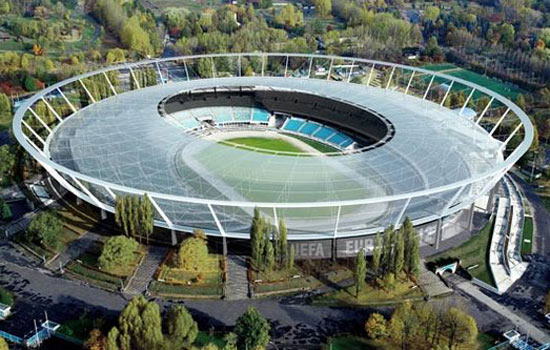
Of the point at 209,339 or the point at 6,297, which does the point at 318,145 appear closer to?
the point at 209,339

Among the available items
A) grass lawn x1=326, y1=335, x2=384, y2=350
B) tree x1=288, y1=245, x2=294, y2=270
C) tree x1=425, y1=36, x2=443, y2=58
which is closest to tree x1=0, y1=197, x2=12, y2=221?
tree x1=288, y1=245, x2=294, y2=270

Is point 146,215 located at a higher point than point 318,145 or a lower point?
higher

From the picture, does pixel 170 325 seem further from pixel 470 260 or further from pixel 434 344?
pixel 470 260

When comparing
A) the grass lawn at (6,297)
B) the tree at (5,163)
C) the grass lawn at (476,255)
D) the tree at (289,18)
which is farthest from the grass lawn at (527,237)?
the tree at (289,18)

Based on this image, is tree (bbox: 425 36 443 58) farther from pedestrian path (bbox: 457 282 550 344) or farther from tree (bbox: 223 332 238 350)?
tree (bbox: 223 332 238 350)

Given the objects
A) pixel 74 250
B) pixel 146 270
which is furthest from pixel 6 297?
pixel 146 270

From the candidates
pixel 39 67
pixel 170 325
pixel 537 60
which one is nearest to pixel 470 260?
pixel 170 325
